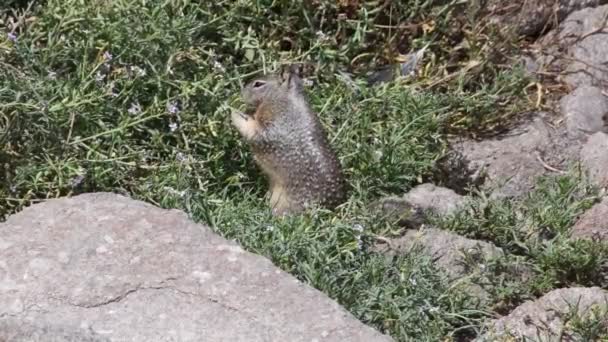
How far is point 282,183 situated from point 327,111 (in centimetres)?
81

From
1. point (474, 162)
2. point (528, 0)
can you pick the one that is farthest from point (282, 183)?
point (528, 0)

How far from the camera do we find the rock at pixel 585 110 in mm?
8297

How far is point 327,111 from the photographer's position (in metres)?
7.91

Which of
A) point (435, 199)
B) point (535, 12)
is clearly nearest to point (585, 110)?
point (535, 12)

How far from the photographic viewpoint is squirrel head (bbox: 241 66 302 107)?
757cm

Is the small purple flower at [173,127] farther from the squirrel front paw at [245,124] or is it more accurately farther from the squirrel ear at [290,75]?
the squirrel ear at [290,75]

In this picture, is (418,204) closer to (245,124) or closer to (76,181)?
(245,124)

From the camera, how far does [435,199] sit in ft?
24.5

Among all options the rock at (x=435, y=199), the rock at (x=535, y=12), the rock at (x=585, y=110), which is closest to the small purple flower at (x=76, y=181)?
the rock at (x=435, y=199)

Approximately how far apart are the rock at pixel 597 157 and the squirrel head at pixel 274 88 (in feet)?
6.16

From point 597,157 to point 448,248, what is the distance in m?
1.50

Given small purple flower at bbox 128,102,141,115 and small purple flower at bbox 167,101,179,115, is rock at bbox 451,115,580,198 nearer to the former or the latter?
small purple flower at bbox 167,101,179,115

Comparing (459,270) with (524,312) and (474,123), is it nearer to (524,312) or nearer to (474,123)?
(524,312)

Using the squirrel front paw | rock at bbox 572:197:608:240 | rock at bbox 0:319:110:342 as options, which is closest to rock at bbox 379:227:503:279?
rock at bbox 572:197:608:240
